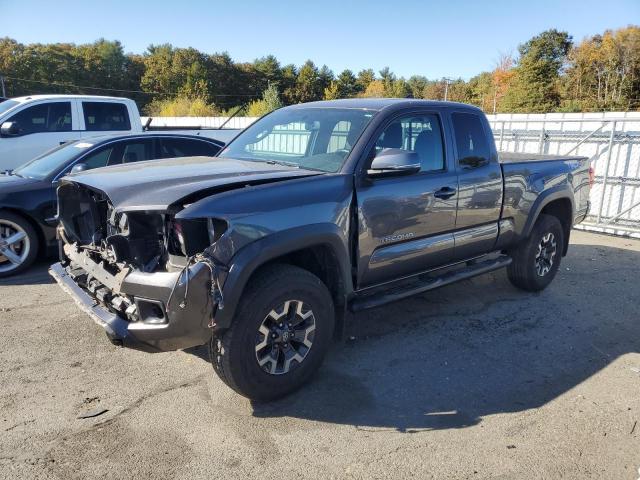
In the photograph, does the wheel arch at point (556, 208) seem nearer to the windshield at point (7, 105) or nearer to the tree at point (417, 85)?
the windshield at point (7, 105)

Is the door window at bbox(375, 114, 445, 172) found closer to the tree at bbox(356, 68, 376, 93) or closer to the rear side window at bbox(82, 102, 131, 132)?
the rear side window at bbox(82, 102, 131, 132)

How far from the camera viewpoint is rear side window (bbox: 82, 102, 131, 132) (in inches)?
Answer: 381

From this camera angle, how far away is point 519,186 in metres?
5.09

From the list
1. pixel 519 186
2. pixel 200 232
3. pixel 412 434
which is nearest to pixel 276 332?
pixel 200 232

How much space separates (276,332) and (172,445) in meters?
0.90

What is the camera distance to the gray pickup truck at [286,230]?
113 inches

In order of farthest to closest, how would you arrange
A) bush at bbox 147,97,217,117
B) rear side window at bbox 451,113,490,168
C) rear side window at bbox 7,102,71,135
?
bush at bbox 147,97,217,117, rear side window at bbox 7,102,71,135, rear side window at bbox 451,113,490,168

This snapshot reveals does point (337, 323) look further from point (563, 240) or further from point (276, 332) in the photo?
point (563, 240)

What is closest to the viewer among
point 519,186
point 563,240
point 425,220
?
point 425,220

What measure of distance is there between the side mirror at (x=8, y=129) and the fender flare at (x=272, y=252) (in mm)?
7772

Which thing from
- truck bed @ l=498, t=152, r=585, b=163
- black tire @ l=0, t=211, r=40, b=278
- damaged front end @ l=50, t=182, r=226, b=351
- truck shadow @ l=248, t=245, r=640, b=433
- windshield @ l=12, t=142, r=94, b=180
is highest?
truck bed @ l=498, t=152, r=585, b=163

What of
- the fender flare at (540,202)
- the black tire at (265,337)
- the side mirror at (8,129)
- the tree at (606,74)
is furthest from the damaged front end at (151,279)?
the tree at (606,74)

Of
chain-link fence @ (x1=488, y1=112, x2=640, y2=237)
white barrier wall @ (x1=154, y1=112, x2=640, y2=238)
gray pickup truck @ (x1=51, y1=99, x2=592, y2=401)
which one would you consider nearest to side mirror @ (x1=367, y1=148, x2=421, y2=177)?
gray pickup truck @ (x1=51, y1=99, x2=592, y2=401)

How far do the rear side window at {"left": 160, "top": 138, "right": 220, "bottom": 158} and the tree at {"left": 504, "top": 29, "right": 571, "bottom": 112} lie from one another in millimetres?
49670
